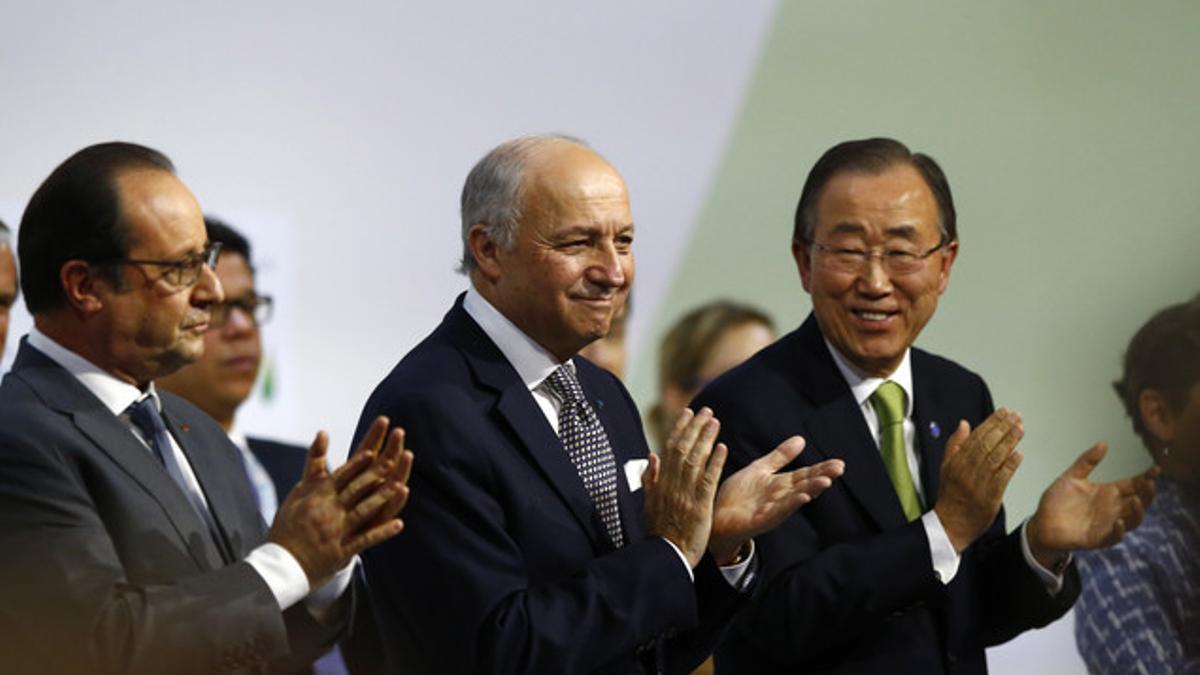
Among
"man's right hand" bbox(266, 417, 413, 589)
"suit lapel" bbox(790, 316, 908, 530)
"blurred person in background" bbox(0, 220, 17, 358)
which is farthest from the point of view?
"blurred person in background" bbox(0, 220, 17, 358)

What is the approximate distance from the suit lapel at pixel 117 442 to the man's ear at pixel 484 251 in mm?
529

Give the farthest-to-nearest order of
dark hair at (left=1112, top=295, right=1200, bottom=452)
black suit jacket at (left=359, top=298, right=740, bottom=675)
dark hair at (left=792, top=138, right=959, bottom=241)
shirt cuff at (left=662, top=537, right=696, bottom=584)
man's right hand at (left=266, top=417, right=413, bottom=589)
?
1. dark hair at (left=1112, top=295, right=1200, bottom=452)
2. dark hair at (left=792, top=138, right=959, bottom=241)
3. shirt cuff at (left=662, top=537, right=696, bottom=584)
4. black suit jacket at (left=359, top=298, right=740, bottom=675)
5. man's right hand at (left=266, top=417, right=413, bottom=589)

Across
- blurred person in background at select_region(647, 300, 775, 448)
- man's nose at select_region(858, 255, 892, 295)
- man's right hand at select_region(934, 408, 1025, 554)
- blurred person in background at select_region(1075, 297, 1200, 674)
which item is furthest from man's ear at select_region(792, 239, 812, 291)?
blurred person in background at select_region(647, 300, 775, 448)

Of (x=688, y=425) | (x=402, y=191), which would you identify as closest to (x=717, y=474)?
(x=688, y=425)

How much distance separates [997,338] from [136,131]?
8.71 feet

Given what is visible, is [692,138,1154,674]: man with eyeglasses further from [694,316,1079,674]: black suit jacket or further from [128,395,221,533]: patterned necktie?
[128,395,221,533]: patterned necktie

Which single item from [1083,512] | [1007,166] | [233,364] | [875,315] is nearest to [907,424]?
[875,315]

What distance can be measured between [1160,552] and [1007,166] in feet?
8.30

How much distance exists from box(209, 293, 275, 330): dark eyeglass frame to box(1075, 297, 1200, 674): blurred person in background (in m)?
2.00

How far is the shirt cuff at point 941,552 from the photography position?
260cm

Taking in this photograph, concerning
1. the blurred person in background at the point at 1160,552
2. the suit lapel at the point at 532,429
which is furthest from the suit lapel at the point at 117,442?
the blurred person in background at the point at 1160,552

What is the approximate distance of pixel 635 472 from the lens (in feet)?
8.30

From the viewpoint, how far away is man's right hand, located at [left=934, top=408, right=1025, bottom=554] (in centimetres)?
259

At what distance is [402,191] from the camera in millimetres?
5027
